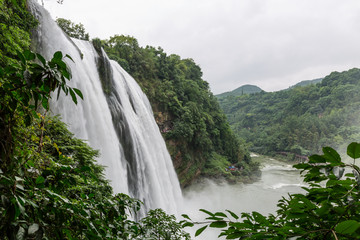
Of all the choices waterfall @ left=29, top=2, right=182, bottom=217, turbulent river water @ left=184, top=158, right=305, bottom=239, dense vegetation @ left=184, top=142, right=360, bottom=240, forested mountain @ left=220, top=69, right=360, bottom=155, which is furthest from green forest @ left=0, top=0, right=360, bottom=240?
turbulent river water @ left=184, top=158, right=305, bottom=239

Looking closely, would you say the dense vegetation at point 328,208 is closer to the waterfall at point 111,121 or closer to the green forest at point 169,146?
the green forest at point 169,146

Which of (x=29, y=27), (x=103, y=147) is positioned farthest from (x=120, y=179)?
(x=29, y=27)

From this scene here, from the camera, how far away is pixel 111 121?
7312 mm

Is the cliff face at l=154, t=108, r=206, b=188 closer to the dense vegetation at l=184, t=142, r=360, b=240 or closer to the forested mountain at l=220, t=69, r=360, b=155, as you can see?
the dense vegetation at l=184, t=142, r=360, b=240

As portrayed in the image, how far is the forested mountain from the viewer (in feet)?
119

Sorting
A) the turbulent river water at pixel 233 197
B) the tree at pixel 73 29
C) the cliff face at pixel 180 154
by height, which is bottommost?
the turbulent river water at pixel 233 197

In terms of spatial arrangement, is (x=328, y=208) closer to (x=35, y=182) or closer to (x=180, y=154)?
(x=35, y=182)

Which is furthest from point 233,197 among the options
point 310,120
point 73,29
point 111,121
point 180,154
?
point 310,120

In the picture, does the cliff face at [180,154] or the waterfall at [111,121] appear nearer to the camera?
the waterfall at [111,121]

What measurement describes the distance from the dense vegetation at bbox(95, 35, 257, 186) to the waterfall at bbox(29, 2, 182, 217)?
13.9 ft

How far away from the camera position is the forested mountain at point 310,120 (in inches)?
1431

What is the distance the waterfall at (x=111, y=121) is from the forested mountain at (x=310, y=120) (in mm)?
31766

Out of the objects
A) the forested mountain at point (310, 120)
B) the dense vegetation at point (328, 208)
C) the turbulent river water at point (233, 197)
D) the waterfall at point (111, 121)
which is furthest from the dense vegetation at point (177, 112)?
the forested mountain at point (310, 120)

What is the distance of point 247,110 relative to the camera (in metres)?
69.9
